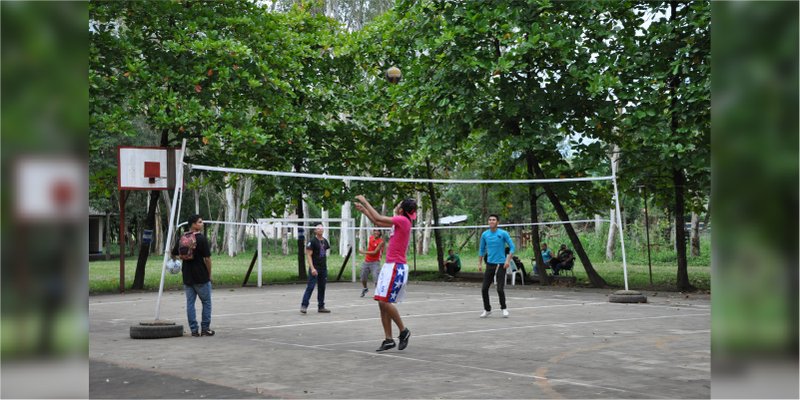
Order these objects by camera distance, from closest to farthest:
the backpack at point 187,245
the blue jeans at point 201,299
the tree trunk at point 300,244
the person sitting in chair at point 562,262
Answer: the backpack at point 187,245, the blue jeans at point 201,299, the tree trunk at point 300,244, the person sitting in chair at point 562,262

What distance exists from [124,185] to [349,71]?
36.1 feet

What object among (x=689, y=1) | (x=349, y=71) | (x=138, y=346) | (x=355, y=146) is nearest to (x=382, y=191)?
(x=355, y=146)

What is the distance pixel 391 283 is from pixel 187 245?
11.7ft

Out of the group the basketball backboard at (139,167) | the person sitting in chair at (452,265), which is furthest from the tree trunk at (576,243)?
the basketball backboard at (139,167)

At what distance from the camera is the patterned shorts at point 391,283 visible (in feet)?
35.7

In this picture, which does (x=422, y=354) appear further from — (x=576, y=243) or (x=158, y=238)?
(x=158, y=238)

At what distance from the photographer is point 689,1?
811 inches

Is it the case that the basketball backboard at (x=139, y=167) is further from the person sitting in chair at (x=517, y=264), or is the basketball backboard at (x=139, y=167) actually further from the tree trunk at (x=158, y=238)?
the tree trunk at (x=158, y=238)

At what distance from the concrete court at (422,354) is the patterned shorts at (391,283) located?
2.42 feet

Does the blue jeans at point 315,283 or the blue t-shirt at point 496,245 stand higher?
the blue t-shirt at point 496,245

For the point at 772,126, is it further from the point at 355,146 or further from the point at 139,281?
the point at 355,146

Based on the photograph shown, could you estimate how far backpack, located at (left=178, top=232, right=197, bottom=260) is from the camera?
498 inches

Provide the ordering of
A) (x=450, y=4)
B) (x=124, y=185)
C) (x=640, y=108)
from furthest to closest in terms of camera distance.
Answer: (x=450, y=4) < (x=640, y=108) < (x=124, y=185)

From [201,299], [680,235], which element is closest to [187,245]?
[201,299]
